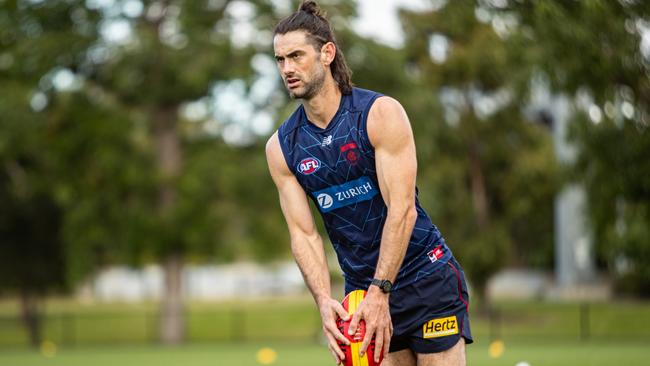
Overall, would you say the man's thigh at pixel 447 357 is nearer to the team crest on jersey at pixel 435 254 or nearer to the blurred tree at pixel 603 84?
the team crest on jersey at pixel 435 254

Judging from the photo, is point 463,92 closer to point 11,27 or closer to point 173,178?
point 173,178

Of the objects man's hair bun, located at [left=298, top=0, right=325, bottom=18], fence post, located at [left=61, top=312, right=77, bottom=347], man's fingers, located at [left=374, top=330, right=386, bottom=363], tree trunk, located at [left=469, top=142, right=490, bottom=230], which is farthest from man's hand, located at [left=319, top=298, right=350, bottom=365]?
tree trunk, located at [left=469, top=142, right=490, bottom=230]

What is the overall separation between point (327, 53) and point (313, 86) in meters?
0.20

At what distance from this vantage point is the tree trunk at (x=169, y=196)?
94.1ft

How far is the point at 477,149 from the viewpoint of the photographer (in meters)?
36.7

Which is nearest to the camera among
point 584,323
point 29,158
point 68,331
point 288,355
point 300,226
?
point 300,226

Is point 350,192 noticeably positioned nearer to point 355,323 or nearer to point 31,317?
point 355,323

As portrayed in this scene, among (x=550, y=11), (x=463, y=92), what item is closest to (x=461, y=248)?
(x=463, y=92)

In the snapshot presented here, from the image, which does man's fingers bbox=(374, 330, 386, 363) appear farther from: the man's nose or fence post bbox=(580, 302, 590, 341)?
fence post bbox=(580, 302, 590, 341)

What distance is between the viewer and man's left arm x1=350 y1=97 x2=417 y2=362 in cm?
482

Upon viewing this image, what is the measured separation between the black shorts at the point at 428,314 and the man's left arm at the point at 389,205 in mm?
292

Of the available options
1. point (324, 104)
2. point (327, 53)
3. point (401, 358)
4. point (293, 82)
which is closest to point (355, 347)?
point (401, 358)

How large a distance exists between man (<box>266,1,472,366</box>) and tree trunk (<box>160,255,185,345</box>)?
958 inches

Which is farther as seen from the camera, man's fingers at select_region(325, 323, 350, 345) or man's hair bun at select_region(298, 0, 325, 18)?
man's hair bun at select_region(298, 0, 325, 18)
